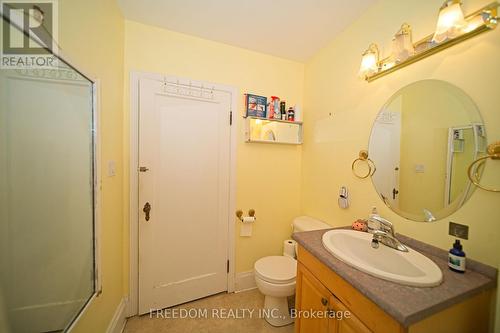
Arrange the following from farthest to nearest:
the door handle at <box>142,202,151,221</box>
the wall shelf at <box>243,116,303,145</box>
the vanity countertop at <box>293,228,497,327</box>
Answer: the wall shelf at <box>243,116,303,145</box> < the door handle at <box>142,202,151,221</box> < the vanity countertop at <box>293,228,497,327</box>

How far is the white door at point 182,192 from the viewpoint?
4.94 feet

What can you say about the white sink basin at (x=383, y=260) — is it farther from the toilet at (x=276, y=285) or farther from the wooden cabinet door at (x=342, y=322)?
the toilet at (x=276, y=285)

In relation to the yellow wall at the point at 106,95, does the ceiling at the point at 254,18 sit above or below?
above

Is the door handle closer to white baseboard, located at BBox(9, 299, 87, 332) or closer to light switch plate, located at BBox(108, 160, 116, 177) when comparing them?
light switch plate, located at BBox(108, 160, 116, 177)

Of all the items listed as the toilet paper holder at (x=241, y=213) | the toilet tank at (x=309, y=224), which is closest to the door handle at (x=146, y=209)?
the toilet paper holder at (x=241, y=213)

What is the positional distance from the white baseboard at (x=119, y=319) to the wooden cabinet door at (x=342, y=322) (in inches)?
57.4

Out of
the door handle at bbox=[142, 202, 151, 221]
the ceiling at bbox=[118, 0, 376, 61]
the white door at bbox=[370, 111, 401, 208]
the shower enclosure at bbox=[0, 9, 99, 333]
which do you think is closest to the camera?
the shower enclosure at bbox=[0, 9, 99, 333]

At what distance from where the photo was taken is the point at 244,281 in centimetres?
184

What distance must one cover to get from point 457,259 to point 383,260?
0.30 meters

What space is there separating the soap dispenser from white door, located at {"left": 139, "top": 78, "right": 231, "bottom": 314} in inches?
58.9

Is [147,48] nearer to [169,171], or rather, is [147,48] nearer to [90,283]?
[169,171]

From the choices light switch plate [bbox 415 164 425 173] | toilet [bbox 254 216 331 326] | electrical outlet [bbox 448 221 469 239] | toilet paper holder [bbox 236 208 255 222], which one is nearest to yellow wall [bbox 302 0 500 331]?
electrical outlet [bbox 448 221 469 239]

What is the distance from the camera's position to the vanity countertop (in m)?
0.58

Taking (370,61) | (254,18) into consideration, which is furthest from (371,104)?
(254,18)
